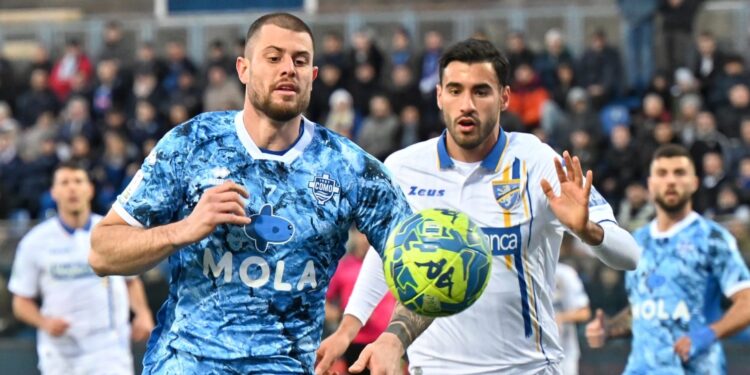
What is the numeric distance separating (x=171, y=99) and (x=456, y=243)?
49.2 feet

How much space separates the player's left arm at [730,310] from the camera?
9.02 meters

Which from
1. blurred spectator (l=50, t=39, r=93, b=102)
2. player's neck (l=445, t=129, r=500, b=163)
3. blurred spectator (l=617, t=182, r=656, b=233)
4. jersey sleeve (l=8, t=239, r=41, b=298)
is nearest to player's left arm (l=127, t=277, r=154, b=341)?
jersey sleeve (l=8, t=239, r=41, b=298)

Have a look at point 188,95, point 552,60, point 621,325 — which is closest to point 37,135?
point 188,95

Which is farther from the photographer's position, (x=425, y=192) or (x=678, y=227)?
(x=678, y=227)

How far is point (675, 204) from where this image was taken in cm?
941

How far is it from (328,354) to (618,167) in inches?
407

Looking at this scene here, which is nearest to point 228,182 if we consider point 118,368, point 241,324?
point 241,324

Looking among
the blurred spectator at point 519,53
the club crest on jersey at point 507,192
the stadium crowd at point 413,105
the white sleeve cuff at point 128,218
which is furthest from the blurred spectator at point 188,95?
the white sleeve cuff at point 128,218

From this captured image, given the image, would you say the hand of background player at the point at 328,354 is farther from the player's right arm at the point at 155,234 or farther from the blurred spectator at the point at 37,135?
the blurred spectator at the point at 37,135

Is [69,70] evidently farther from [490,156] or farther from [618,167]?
[490,156]

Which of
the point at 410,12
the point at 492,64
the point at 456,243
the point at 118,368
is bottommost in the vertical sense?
the point at 118,368

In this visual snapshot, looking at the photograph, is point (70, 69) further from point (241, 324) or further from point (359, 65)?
point (241, 324)

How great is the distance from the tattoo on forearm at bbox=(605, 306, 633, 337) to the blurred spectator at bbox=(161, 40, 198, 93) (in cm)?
1244

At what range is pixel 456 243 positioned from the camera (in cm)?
578
